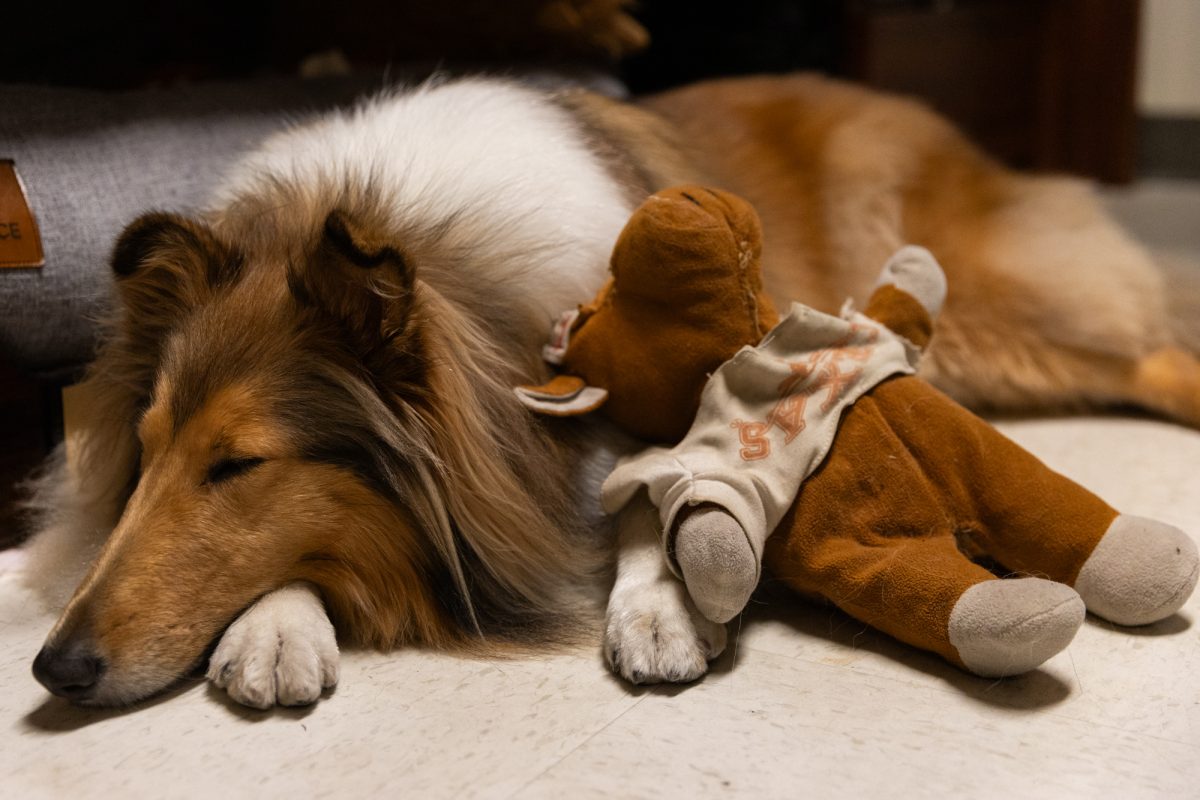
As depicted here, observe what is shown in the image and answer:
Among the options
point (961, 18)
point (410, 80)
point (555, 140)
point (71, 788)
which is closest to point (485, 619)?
point (71, 788)

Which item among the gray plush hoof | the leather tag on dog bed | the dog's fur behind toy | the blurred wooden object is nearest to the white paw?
the gray plush hoof

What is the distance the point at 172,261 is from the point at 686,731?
1.10 metres

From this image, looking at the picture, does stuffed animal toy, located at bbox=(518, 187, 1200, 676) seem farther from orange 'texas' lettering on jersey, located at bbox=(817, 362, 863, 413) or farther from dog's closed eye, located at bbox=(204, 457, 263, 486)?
dog's closed eye, located at bbox=(204, 457, 263, 486)

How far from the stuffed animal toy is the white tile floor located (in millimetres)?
80

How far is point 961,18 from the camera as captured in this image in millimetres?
5152


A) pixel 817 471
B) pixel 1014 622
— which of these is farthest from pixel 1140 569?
pixel 817 471

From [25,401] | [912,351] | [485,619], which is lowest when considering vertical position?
[485,619]

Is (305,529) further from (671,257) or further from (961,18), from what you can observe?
(961,18)

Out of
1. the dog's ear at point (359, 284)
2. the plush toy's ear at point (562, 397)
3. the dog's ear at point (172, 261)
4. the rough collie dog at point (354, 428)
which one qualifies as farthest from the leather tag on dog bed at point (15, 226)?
the plush toy's ear at point (562, 397)

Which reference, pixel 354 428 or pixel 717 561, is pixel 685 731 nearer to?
pixel 717 561

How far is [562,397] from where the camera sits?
5.89 ft

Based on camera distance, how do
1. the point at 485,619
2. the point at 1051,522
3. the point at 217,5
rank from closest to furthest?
1. the point at 1051,522
2. the point at 485,619
3. the point at 217,5

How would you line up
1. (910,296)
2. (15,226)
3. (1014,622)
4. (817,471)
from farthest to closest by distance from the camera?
(15,226), (910,296), (817,471), (1014,622)

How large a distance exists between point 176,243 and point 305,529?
52 centimetres
